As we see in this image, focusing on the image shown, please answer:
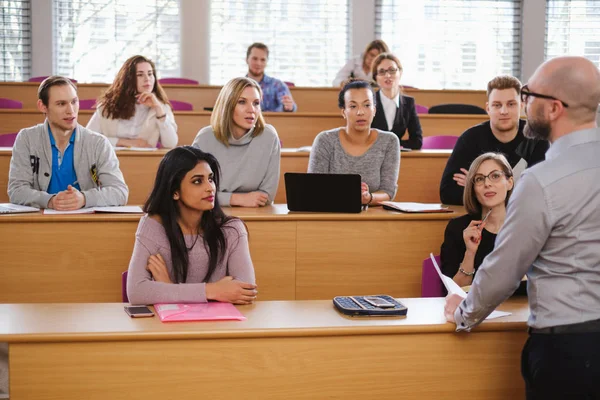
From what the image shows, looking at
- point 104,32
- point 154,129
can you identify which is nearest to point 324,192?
point 154,129

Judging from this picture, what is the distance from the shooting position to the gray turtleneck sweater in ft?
11.6

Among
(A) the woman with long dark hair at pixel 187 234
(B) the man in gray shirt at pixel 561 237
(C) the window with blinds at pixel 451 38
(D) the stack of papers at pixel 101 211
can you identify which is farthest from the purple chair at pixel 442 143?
(C) the window with blinds at pixel 451 38

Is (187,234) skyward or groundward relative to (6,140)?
groundward

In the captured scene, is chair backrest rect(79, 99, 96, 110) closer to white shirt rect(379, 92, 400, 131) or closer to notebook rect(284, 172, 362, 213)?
white shirt rect(379, 92, 400, 131)

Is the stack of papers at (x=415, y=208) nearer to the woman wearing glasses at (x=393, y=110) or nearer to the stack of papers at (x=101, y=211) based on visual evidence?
the stack of papers at (x=101, y=211)

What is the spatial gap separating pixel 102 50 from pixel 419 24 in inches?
153

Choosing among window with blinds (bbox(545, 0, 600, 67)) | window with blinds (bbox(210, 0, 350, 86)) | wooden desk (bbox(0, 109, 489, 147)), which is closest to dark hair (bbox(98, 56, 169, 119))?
wooden desk (bbox(0, 109, 489, 147))

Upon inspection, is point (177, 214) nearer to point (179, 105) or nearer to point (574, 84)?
point (574, 84)

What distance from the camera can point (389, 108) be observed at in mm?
5125

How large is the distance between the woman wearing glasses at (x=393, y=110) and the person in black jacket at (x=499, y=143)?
1.53 meters

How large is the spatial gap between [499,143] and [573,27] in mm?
6486

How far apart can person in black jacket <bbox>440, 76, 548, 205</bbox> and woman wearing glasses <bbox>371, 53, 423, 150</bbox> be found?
153 centimetres

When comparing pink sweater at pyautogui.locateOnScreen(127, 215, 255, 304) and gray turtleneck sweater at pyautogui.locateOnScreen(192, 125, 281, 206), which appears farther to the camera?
gray turtleneck sweater at pyautogui.locateOnScreen(192, 125, 281, 206)

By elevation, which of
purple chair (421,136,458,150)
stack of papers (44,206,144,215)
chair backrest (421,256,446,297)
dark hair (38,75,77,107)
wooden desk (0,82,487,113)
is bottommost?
chair backrest (421,256,446,297)
